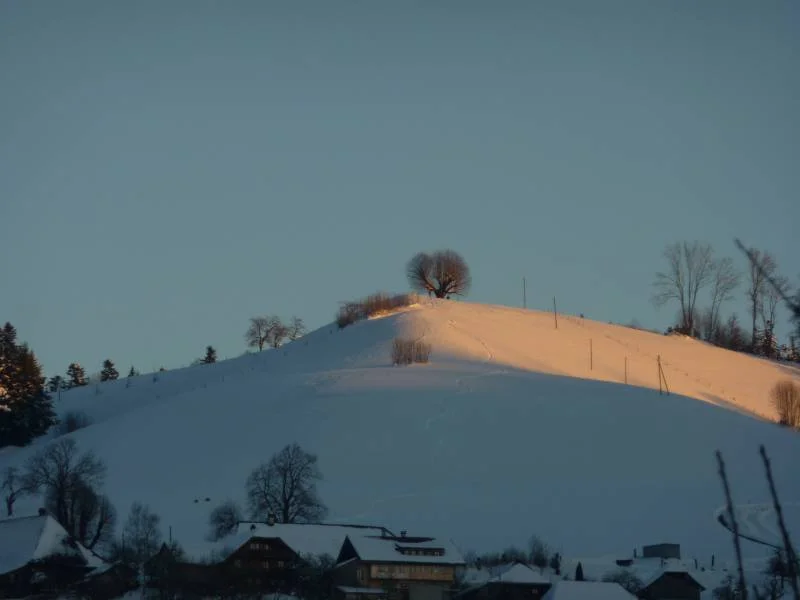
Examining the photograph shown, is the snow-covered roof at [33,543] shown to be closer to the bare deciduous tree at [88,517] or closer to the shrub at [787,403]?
the bare deciduous tree at [88,517]

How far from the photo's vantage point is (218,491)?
203 feet

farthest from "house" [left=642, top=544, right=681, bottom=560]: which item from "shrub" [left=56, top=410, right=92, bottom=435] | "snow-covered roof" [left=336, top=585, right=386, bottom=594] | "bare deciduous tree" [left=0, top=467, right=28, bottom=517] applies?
"shrub" [left=56, top=410, right=92, bottom=435]

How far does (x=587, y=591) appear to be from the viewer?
139 feet

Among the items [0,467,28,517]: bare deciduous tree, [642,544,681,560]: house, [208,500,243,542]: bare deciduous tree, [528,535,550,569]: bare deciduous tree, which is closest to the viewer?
[642,544,681,560]: house

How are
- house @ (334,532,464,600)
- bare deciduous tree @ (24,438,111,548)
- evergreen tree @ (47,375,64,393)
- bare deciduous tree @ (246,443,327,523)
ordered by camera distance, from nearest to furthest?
1. house @ (334,532,464,600)
2. bare deciduous tree @ (24,438,111,548)
3. bare deciduous tree @ (246,443,327,523)
4. evergreen tree @ (47,375,64,393)

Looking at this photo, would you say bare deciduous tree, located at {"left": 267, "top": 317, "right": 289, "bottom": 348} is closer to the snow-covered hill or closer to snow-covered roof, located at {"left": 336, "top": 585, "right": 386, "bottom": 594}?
the snow-covered hill

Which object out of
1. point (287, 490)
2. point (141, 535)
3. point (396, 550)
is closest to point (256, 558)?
→ point (396, 550)

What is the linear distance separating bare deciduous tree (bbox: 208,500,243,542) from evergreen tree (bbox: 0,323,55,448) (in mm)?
27632

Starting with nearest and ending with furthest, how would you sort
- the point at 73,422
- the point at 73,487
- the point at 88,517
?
the point at 88,517, the point at 73,487, the point at 73,422

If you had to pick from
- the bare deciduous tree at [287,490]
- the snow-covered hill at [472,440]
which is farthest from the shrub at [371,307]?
the bare deciduous tree at [287,490]

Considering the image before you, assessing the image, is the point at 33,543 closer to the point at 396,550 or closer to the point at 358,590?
the point at 358,590

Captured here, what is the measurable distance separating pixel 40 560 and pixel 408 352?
126ft

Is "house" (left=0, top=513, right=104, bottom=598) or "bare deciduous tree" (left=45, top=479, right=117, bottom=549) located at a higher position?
"bare deciduous tree" (left=45, top=479, right=117, bottom=549)

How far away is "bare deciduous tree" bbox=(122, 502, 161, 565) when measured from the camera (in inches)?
2089
